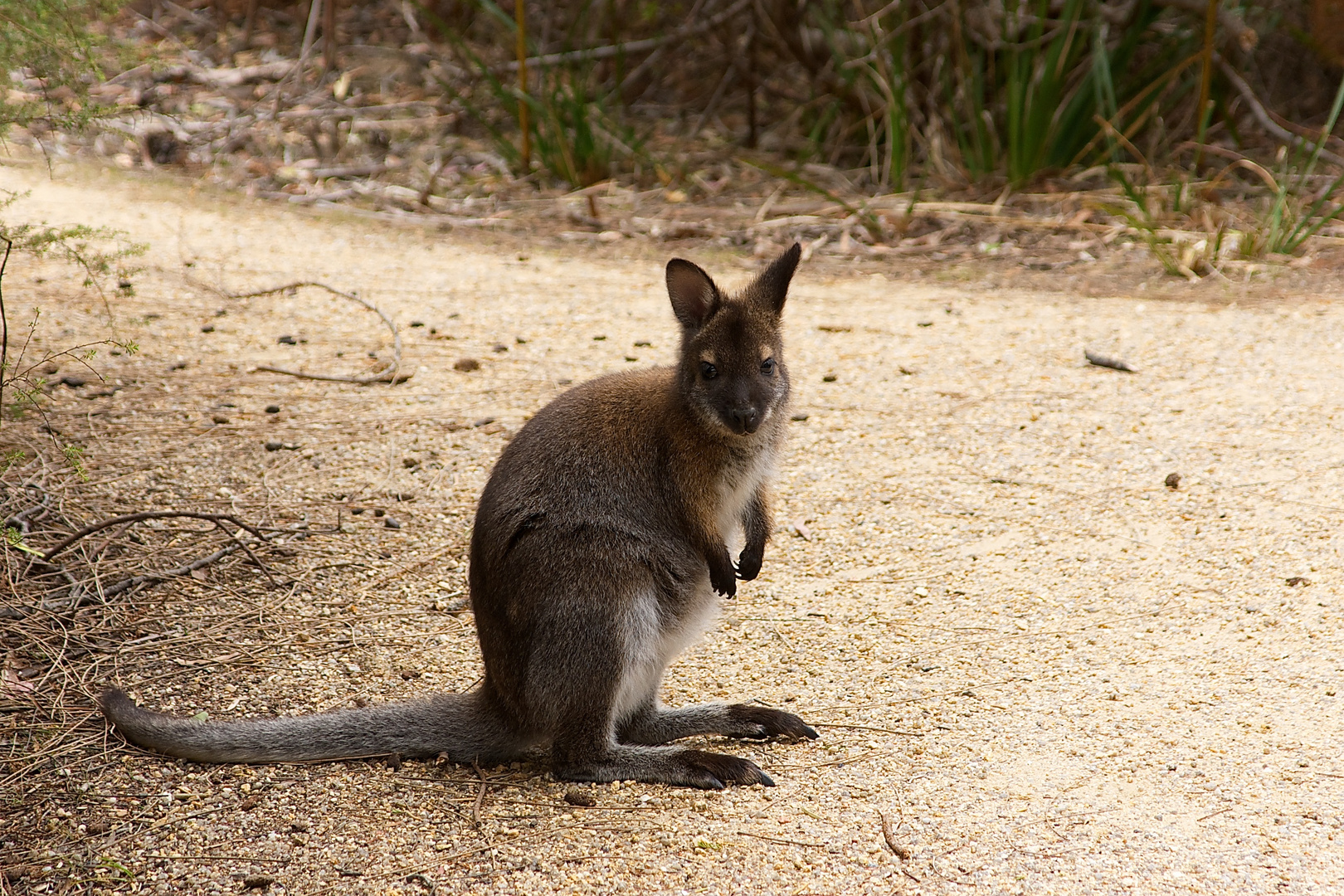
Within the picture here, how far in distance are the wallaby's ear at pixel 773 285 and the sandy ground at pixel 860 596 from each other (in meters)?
1.06

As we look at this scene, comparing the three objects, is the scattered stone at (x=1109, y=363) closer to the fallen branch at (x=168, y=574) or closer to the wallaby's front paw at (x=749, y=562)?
the wallaby's front paw at (x=749, y=562)

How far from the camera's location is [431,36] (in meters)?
11.9

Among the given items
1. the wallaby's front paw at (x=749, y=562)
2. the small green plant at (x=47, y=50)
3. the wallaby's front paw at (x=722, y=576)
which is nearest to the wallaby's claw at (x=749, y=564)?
the wallaby's front paw at (x=749, y=562)

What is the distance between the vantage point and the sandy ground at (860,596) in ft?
8.41

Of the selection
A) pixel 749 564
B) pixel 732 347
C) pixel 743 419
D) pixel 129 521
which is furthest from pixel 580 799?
pixel 129 521

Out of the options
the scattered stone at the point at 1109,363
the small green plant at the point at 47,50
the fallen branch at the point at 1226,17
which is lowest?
the scattered stone at the point at 1109,363

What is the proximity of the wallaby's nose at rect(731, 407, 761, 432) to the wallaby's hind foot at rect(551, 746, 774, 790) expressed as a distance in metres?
0.81

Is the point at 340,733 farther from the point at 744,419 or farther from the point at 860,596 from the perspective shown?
the point at 860,596

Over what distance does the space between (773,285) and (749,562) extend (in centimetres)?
77

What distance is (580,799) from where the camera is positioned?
2842 mm

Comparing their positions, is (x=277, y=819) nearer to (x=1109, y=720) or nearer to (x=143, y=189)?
(x=1109, y=720)

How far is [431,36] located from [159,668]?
32.3ft

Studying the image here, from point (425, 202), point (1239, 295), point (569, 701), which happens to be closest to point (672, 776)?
point (569, 701)

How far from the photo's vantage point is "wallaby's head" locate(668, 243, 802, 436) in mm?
3068
